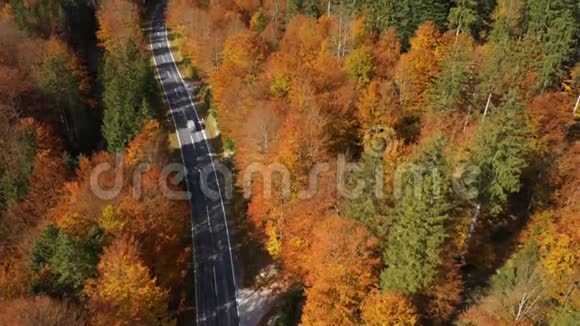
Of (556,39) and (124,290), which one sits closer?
(124,290)

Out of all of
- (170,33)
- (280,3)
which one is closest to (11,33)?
(170,33)

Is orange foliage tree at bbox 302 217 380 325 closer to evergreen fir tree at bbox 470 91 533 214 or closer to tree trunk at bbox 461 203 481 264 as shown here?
tree trunk at bbox 461 203 481 264

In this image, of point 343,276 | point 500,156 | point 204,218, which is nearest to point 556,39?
point 500,156

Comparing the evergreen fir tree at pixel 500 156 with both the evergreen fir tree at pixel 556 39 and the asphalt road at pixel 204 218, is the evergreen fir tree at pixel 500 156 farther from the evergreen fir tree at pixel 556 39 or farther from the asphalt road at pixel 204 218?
the asphalt road at pixel 204 218

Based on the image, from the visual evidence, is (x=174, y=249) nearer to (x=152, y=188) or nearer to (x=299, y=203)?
(x=152, y=188)

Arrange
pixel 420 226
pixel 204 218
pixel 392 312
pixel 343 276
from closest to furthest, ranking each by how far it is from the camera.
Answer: pixel 420 226
pixel 392 312
pixel 343 276
pixel 204 218

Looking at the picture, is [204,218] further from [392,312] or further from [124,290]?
[392,312]

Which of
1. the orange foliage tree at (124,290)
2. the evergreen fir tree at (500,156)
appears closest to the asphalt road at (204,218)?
the orange foliage tree at (124,290)
